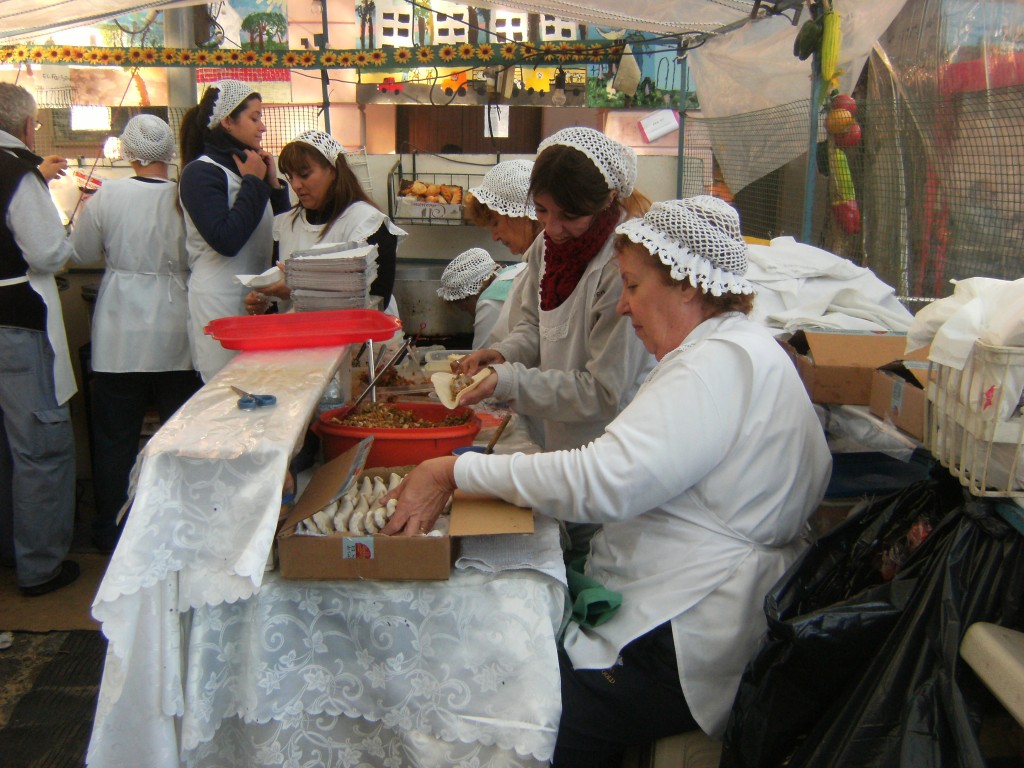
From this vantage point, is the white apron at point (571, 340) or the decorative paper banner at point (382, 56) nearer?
the white apron at point (571, 340)

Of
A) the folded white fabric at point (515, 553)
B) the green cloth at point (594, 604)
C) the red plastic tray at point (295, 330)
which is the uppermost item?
the red plastic tray at point (295, 330)

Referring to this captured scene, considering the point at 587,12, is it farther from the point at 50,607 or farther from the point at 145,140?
the point at 50,607

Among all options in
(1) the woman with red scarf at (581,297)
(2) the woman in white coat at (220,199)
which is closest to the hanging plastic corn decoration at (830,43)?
(1) the woman with red scarf at (581,297)

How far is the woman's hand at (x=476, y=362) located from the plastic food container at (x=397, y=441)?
14.5 inches

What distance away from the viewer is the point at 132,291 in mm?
4031

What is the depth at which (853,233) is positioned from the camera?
3906mm

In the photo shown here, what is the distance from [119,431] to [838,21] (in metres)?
3.53

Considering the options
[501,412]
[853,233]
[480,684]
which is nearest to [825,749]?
[480,684]

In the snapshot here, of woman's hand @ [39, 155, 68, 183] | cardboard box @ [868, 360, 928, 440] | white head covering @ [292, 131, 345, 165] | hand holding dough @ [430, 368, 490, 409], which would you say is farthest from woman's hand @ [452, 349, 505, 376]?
woman's hand @ [39, 155, 68, 183]

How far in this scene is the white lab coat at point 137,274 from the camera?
3.97 metres

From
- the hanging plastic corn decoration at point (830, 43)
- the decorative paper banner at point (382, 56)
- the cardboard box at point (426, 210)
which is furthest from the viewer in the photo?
the decorative paper banner at point (382, 56)

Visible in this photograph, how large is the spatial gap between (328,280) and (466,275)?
1687 millimetres

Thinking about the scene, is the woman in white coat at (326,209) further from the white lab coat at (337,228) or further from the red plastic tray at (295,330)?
the red plastic tray at (295,330)

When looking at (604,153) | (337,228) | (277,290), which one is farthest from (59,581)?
(604,153)
